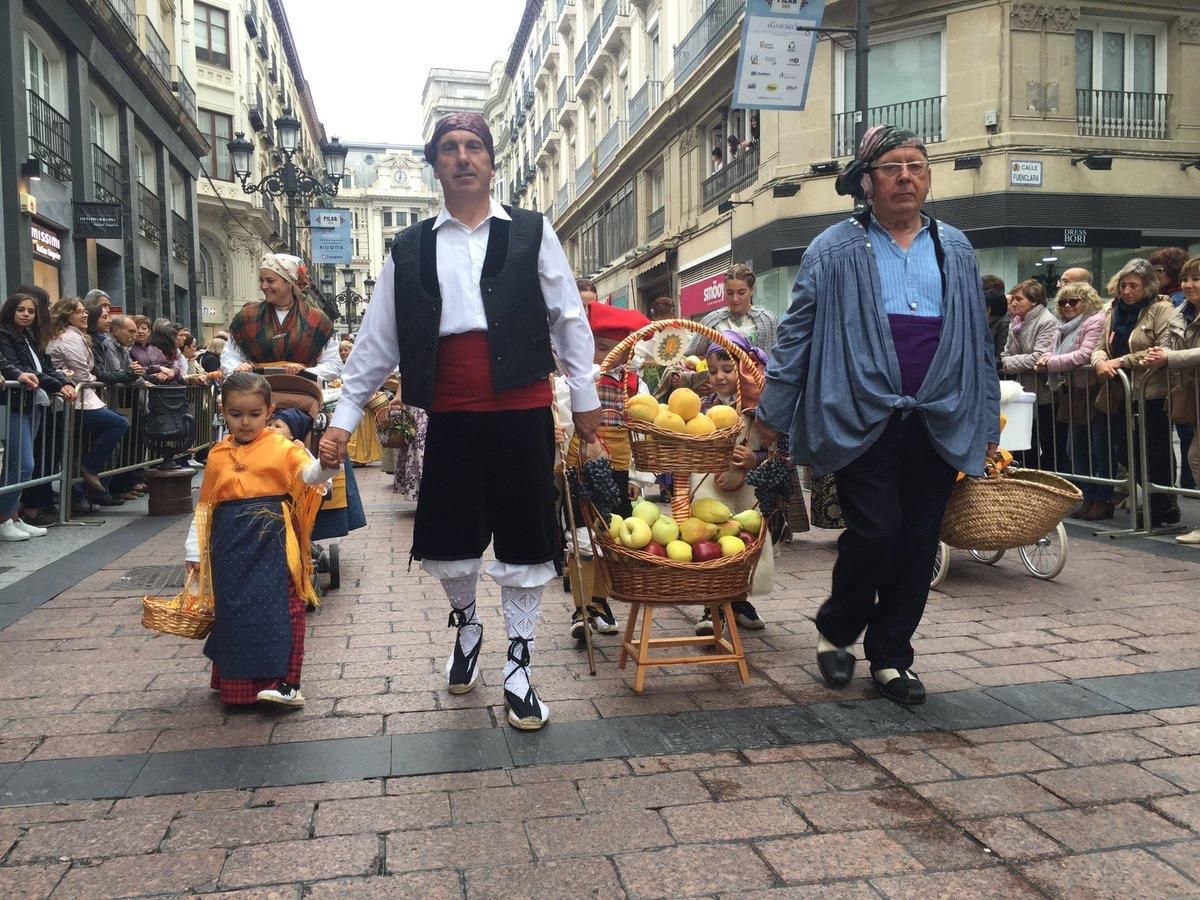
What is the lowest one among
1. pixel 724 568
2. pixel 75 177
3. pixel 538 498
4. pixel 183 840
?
pixel 183 840

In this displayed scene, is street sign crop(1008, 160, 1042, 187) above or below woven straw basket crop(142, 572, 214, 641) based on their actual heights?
above

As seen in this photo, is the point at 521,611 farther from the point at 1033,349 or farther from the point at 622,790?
the point at 1033,349

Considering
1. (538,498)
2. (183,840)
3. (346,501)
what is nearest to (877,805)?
(538,498)

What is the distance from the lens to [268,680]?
376 centimetres

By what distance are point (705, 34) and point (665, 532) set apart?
21525 millimetres

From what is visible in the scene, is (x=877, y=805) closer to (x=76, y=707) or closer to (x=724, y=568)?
(x=724, y=568)

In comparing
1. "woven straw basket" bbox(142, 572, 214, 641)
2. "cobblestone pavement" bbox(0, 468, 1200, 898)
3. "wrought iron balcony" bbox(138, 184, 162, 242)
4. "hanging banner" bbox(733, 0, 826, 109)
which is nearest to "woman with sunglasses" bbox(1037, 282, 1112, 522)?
"cobblestone pavement" bbox(0, 468, 1200, 898)

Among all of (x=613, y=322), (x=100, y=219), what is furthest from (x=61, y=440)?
(x=100, y=219)

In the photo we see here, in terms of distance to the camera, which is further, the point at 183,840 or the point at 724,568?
the point at 724,568

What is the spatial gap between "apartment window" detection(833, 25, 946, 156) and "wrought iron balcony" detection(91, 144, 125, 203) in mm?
13526

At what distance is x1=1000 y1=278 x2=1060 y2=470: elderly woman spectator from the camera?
8.37 meters

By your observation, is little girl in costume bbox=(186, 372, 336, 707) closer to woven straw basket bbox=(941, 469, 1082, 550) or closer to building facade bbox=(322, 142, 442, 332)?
woven straw basket bbox=(941, 469, 1082, 550)

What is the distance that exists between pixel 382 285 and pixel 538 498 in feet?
3.13

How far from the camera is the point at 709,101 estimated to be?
2320cm
